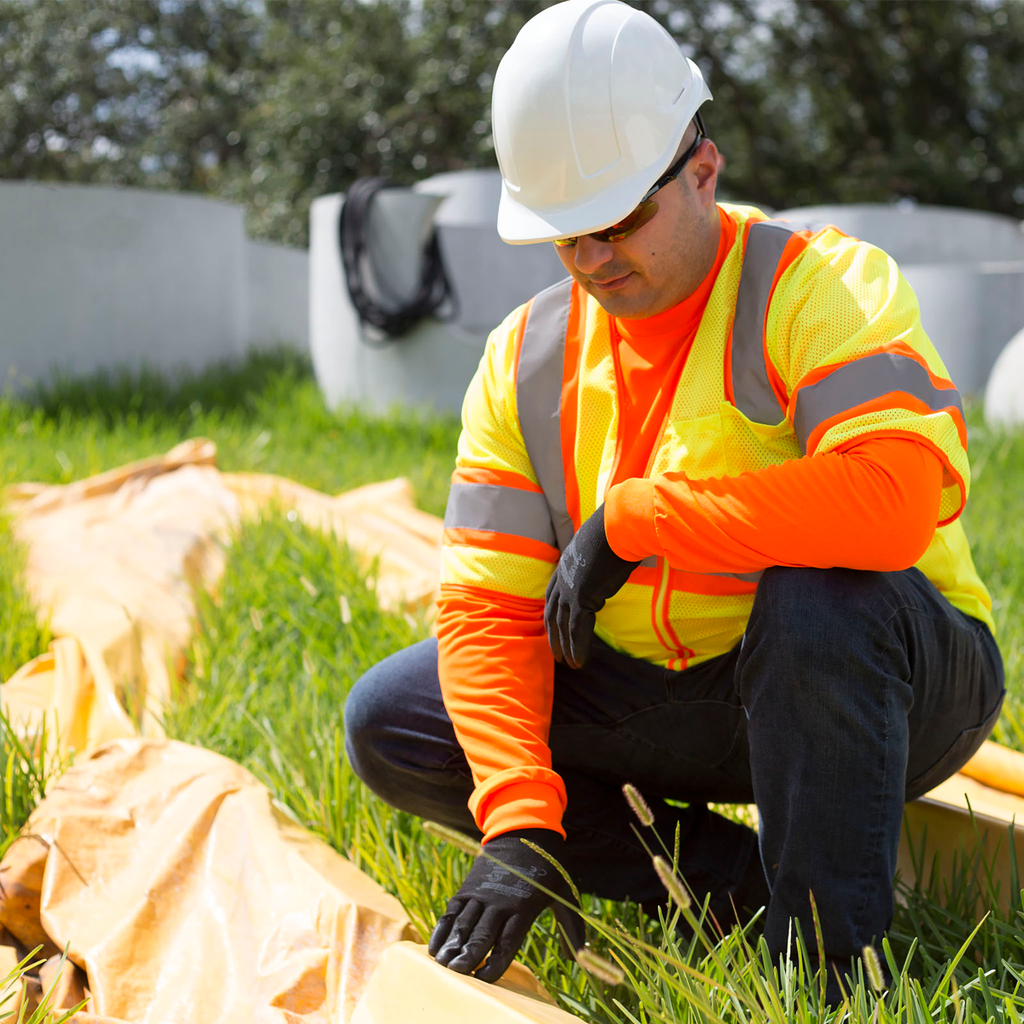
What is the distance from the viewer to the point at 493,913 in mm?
1378

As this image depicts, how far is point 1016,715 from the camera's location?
220cm

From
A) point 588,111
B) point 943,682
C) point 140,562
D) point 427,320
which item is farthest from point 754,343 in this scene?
point 427,320

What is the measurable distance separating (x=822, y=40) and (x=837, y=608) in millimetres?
14198

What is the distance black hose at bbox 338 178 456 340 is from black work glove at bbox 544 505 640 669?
5202 millimetres

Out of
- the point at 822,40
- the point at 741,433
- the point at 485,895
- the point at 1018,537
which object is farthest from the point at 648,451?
the point at 822,40

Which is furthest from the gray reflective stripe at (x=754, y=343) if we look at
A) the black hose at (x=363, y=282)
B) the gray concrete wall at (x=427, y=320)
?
the black hose at (x=363, y=282)

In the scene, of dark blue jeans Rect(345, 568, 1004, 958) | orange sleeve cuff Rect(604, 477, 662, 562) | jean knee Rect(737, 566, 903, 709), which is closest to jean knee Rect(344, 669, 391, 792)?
dark blue jeans Rect(345, 568, 1004, 958)

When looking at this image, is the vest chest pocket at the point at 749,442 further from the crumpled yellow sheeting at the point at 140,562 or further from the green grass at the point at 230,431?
the green grass at the point at 230,431

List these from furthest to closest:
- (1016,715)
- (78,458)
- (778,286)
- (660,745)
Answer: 1. (78,458)
2. (1016,715)
3. (660,745)
4. (778,286)

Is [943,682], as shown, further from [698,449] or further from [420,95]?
[420,95]

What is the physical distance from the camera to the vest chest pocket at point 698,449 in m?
1.54

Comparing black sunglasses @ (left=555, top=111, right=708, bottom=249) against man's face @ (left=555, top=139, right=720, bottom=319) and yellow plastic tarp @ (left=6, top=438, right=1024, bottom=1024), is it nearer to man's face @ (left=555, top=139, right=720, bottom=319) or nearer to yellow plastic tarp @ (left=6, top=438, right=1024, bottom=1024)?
man's face @ (left=555, top=139, right=720, bottom=319)

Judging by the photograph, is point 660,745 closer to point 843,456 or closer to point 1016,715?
point 843,456

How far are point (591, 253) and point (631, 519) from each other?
37cm
